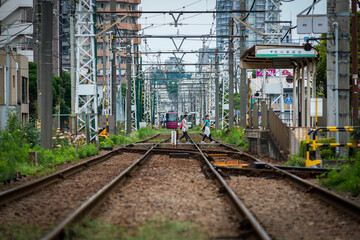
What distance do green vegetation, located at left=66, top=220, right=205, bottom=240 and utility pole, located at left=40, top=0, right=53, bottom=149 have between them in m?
11.9

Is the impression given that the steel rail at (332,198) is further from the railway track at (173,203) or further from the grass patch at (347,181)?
the railway track at (173,203)

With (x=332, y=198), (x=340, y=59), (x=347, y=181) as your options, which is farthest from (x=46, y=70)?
(x=332, y=198)

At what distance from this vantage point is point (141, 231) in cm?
660

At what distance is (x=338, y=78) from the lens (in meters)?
16.7

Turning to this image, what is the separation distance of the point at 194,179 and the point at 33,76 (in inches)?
1880

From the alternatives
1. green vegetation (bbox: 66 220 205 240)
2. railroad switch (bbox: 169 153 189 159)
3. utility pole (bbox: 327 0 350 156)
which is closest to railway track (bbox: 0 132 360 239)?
green vegetation (bbox: 66 220 205 240)

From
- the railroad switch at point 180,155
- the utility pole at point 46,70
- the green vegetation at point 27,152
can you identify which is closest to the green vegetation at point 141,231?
the green vegetation at point 27,152

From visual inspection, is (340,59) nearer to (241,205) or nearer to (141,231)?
(241,205)

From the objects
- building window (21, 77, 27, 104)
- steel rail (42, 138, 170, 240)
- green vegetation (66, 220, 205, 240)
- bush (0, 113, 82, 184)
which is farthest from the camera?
building window (21, 77, 27, 104)

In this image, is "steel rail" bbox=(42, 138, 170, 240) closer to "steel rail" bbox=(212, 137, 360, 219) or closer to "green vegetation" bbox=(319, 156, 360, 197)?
"steel rail" bbox=(212, 137, 360, 219)

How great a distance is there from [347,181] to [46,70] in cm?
1111

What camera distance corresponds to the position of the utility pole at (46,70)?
1789 centimetres

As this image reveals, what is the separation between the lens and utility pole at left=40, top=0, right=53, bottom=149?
17891 mm

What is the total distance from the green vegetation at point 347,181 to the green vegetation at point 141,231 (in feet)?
15.1
